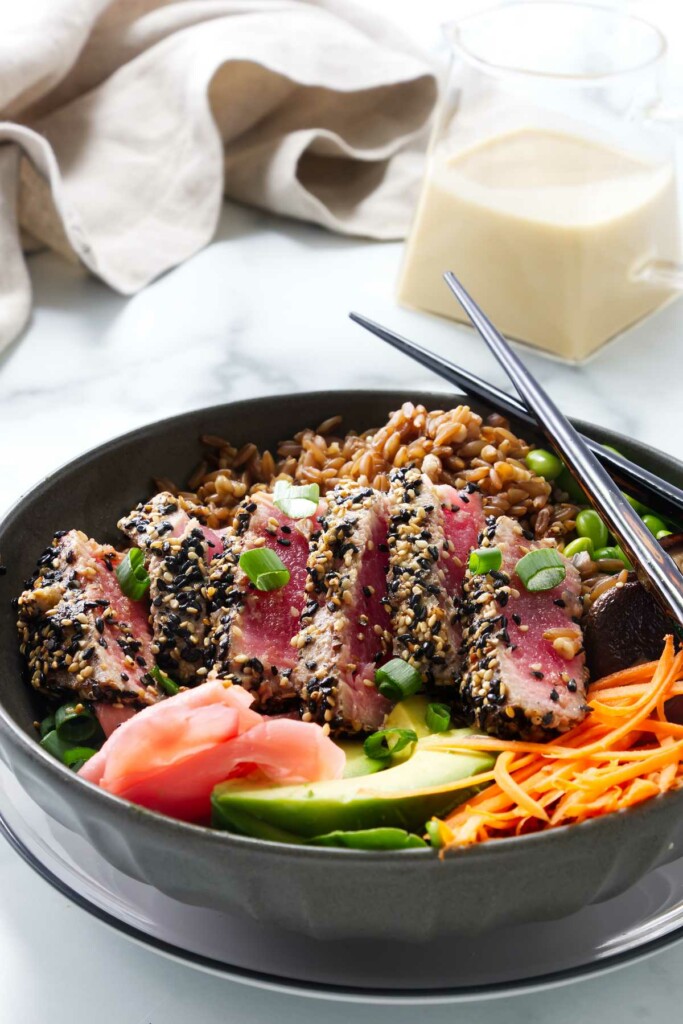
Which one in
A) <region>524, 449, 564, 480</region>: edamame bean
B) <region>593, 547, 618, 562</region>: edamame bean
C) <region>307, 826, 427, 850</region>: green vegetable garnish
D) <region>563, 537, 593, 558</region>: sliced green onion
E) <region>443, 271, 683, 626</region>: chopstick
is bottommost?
<region>593, 547, 618, 562</region>: edamame bean

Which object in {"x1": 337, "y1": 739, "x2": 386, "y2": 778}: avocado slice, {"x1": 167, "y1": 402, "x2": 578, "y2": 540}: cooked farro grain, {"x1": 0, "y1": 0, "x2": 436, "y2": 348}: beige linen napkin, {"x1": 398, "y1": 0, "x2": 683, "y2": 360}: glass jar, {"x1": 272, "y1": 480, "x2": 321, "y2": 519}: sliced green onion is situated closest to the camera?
{"x1": 337, "y1": 739, "x2": 386, "y2": 778}: avocado slice

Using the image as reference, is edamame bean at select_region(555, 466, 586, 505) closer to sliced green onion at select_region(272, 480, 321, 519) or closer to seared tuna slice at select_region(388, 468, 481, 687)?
seared tuna slice at select_region(388, 468, 481, 687)

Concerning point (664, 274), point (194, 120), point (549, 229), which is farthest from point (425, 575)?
point (194, 120)

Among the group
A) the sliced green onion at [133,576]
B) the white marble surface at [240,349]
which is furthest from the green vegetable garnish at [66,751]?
the white marble surface at [240,349]

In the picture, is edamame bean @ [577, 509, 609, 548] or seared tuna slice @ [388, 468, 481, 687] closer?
seared tuna slice @ [388, 468, 481, 687]

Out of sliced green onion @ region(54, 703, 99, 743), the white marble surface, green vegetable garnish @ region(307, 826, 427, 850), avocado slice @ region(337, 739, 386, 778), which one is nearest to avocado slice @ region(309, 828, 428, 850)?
green vegetable garnish @ region(307, 826, 427, 850)

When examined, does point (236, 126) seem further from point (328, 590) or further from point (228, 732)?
point (228, 732)

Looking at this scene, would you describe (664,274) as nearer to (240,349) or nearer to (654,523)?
(240,349)
